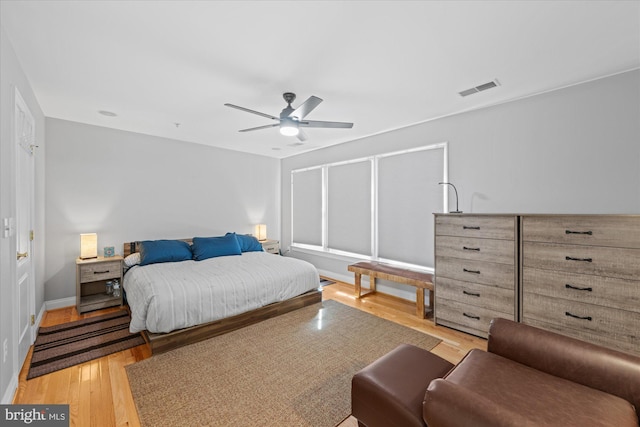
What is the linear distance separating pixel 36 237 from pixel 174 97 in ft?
7.75

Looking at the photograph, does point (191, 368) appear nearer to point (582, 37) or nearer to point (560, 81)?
point (582, 37)

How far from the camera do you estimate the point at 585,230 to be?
2363mm

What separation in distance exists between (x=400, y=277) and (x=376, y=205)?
1.40m

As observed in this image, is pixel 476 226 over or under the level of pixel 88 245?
over

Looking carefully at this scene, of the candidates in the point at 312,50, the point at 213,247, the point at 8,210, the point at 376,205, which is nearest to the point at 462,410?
the point at 312,50

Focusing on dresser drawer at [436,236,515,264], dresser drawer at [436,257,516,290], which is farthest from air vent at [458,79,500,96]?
dresser drawer at [436,257,516,290]

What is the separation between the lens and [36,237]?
3.27 meters

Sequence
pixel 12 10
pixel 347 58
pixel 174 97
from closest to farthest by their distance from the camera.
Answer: pixel 12 10
pixel 347 58
pixel 174 97

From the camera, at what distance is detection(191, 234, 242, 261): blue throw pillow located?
14.2 ft

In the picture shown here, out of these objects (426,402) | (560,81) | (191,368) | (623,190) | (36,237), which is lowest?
(191,368)

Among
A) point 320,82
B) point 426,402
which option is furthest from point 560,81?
point 426,402

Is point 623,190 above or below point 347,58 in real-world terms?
below

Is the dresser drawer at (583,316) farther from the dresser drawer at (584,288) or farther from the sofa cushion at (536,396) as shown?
the sofa cushion at (536,396)

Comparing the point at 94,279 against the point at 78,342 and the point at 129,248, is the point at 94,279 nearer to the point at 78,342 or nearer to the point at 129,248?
the point at 129,248
